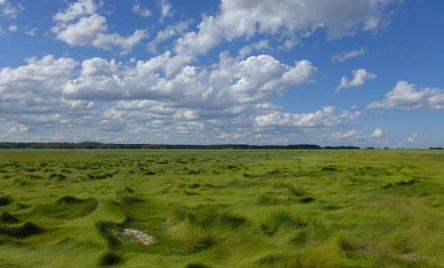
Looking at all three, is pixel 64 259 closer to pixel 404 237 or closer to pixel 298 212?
pixel 298 212

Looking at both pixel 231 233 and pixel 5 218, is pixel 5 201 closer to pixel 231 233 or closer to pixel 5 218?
pixel 5 218

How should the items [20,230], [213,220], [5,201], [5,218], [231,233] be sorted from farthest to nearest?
1. [5,201]
2. [213,220]
3. [5,218]
4. [231,233]
5. [20,230]

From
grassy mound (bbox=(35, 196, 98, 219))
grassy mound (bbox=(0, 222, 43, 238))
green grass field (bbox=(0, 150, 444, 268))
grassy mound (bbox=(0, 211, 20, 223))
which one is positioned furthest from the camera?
grassy mound (bbox=(35, 196, 98, 219))

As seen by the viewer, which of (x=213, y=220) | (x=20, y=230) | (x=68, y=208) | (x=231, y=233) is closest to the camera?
(x=20, y=230)

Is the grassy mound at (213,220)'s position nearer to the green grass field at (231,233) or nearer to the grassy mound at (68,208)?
the green grass field at (231,233)

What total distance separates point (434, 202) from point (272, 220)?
245 inches

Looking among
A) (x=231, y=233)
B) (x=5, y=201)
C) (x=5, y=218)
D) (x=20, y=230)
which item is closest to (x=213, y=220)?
(x=231, y=233)

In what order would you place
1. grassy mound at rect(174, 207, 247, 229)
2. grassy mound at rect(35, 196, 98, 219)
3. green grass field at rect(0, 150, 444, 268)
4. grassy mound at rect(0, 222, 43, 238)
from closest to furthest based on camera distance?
green grass field at rect(0, 150, 444, 268), grassy mound at rect(0, 222, 43, 238), grassy mound at rect(174, 207, 247, 229), grassy mound at rect(35, 196, 98, 219)

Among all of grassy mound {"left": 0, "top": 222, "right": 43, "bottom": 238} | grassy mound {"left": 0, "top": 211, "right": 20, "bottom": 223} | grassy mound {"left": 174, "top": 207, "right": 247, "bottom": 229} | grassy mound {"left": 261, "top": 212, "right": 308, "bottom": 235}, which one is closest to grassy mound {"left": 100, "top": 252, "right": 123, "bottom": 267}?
grassy mound {"left": 174, "top": 207, "right": 247, "bottom": 229}

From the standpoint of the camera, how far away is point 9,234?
790 cm

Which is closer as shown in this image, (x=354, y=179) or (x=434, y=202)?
(x=434, y=202)

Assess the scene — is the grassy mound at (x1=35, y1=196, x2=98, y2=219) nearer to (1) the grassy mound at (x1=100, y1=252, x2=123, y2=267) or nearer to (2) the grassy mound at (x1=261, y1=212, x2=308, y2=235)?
(1) the grassy mound at (x1=100, y1=252, x2=123, y2=267)

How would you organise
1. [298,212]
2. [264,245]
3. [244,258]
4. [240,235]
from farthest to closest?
[298,212] → [240,235] → [264,245] → [244,258]

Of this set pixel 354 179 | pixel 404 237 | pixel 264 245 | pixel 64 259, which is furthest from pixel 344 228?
pixel 354 179
